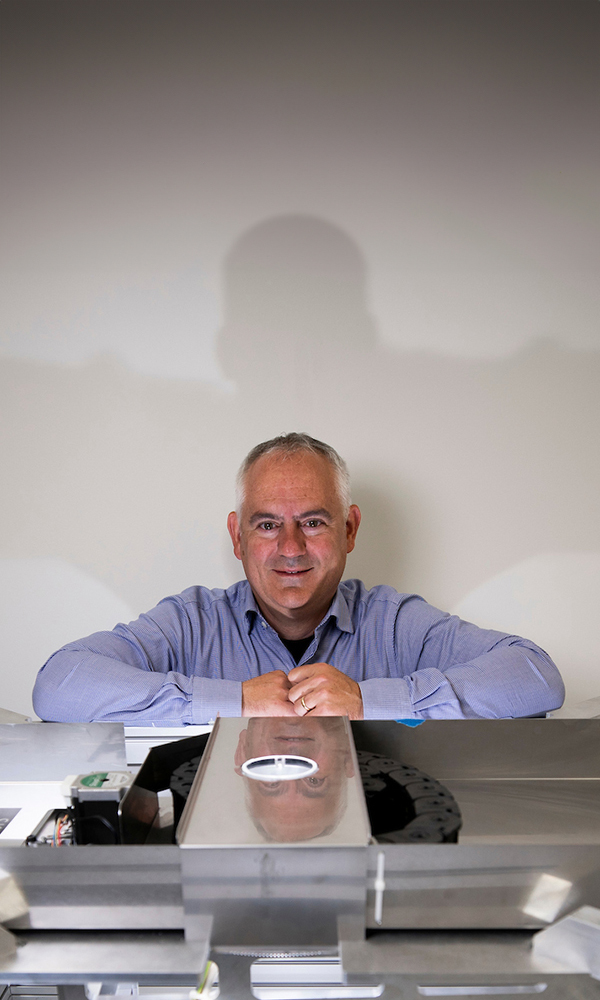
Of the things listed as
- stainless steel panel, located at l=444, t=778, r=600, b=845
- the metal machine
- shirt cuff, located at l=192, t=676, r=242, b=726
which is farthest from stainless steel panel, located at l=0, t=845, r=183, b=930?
shirt cuff, located at l=192, t=676, r=242, b=726

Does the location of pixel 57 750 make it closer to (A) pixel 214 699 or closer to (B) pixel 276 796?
(B) pixel 276 796

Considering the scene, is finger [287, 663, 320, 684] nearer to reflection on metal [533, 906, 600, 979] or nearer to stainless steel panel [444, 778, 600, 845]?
stainless steel panel [444, 778, 600, 845]

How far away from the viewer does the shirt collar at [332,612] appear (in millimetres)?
2154

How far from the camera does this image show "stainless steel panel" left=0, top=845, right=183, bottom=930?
0.57m

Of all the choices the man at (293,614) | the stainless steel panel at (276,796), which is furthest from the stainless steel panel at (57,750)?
the man at (293,614)

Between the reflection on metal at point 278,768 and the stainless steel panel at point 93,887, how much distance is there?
0.46 ft

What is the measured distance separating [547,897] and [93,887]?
36 centimetres

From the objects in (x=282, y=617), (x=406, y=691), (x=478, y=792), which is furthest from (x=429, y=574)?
(x=478, y=792)

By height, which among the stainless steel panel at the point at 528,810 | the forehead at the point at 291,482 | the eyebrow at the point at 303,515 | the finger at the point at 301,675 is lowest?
the finger at the point at 301,675

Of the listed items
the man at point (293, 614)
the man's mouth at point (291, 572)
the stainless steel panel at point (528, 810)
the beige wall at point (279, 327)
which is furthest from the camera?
the beige wall at point (279, 327)

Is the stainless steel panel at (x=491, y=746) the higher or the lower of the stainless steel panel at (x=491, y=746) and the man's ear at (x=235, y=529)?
the lower

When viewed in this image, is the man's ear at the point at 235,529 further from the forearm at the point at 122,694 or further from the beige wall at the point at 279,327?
the forearm at the point at 122,694

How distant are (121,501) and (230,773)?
2.09m

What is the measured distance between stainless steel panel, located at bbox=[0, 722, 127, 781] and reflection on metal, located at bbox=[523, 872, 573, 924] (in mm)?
462
